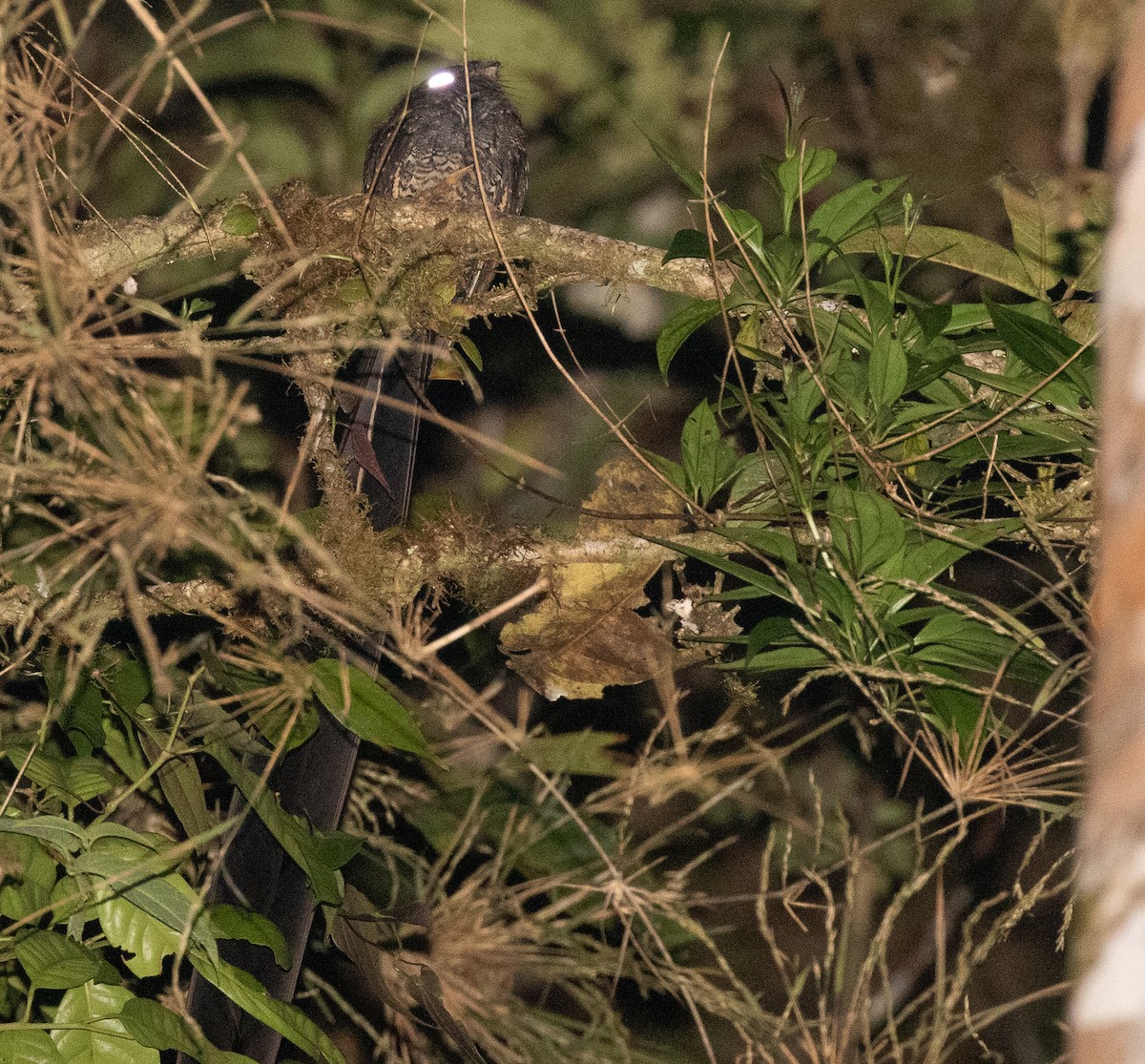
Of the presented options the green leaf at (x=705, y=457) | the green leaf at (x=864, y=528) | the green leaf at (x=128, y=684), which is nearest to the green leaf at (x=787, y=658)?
the green leaf at (x=864, y=528)

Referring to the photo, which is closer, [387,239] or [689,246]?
[689,246]

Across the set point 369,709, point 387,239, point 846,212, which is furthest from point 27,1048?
point 846,212

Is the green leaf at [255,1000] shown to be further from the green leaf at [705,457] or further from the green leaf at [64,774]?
the green leaf at [705,457]

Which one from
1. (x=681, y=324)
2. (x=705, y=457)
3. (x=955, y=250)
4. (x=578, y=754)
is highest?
(x=955, y=250)

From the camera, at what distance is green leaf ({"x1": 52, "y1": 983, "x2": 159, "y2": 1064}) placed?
107cm

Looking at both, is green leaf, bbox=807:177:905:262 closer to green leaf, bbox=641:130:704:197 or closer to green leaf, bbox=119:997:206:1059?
green leaf, bbox=641:130:704:197

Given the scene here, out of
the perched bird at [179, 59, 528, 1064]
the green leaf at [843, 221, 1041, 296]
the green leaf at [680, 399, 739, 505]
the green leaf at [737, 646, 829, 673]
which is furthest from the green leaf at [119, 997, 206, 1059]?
the green leaf at [843, 221, 1041, 296]

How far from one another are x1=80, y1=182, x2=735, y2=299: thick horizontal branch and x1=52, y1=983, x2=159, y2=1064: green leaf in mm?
858

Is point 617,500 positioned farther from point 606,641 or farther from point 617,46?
point 617,46

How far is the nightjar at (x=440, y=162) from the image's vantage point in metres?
1.55

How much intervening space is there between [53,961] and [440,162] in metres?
1.56

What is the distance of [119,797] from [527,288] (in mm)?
847

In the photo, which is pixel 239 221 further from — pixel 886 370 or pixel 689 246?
pixel 886 370

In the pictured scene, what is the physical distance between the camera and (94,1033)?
3.52 feet
